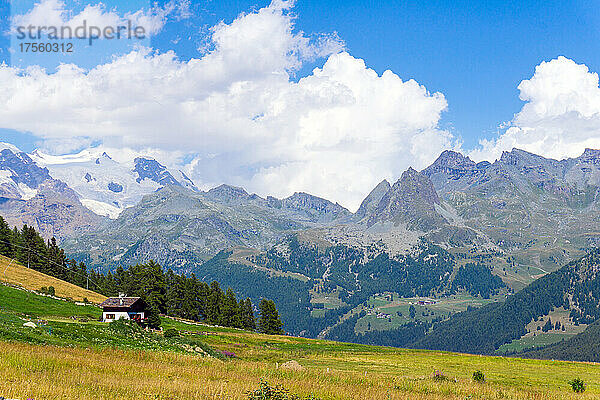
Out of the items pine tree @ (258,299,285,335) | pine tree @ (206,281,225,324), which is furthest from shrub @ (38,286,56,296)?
pine tree @ (258,299,285,335)

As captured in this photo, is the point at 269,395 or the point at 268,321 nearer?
the point at 269,395

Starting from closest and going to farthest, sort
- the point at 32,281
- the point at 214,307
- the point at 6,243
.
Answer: the point at 32,281 → the point at 6,243 → the point at 214,307

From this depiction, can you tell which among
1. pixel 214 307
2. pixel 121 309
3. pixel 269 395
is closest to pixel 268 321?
pixel 214 307

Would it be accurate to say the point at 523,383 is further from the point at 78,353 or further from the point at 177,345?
the point at 78,353

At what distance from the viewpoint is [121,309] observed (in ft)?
283

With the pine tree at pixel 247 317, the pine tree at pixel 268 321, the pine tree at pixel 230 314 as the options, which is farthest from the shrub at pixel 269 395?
the pine tree at pixel 247 317

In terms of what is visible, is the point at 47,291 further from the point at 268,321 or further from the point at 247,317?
the point at 247,317

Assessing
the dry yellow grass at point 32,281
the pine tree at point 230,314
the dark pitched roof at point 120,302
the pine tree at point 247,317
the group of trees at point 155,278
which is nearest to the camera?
the dark pitched roof at point 120,302

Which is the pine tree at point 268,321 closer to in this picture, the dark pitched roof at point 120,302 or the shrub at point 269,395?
the dark pitched roof at point 120,302

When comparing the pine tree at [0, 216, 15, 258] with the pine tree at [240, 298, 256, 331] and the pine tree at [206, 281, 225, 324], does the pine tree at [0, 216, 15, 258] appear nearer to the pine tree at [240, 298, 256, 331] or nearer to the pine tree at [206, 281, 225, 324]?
the pine tree at [206, 281, 225, 324]

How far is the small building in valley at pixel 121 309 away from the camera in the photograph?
276ft

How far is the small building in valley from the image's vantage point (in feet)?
276

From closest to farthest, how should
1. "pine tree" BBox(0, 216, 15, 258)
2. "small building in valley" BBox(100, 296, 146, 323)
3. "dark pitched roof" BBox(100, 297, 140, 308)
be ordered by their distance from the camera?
"small building in valley" BBox(100, 296, 146, 323) → "dark pitched roof" BBox(100, 297, 140, 308) → "pine tree" BBox(0, 216, 15, 258)

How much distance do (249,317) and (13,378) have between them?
149 m
